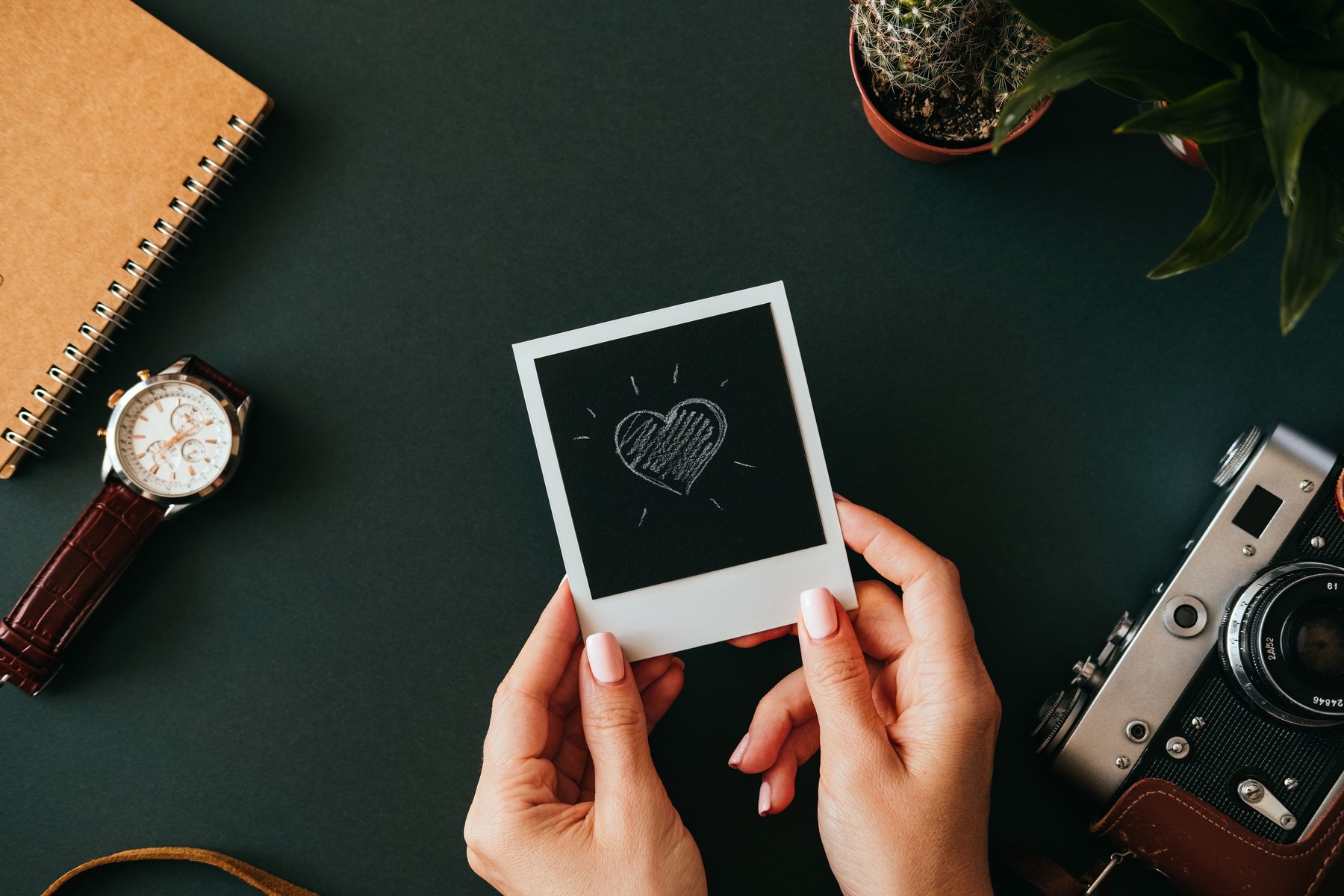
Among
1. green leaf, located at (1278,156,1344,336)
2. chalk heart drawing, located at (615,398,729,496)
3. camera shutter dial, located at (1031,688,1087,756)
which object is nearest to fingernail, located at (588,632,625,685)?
chalk heart drawing, located at (615,398,729,496)

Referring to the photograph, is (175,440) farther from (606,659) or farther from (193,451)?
(606,659)

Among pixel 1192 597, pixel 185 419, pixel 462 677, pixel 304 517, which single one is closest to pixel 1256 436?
pixel 1192 597

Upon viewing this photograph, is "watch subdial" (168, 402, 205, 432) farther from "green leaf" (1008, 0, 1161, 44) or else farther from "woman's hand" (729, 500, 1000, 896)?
"green leaf" (1008, 0, 1161, 44)

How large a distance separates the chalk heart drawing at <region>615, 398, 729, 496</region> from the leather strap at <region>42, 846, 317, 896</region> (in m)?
0.61

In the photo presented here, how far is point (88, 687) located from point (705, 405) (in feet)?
2.53

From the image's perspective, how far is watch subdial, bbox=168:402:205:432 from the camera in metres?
0.89

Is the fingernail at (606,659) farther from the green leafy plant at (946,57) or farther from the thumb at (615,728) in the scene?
the green leafy plant at (946,57)

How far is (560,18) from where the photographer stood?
3.12 feet

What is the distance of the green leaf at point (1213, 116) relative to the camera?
0.49m

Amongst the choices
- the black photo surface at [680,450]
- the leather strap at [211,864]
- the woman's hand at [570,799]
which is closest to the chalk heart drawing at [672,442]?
the black photo surface at [680,450]

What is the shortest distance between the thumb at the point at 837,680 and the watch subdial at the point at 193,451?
67 centimetres

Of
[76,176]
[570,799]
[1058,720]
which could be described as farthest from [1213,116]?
[76,176]

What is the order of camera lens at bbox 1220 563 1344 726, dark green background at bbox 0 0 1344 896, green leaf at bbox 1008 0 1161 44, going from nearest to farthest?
green leaf at bbox 1008 0 1161 44
camera lens at bbox 1220 563 1344 726
dark green background at bbox 0 0 1344 896

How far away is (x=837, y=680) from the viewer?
0.73 meters
